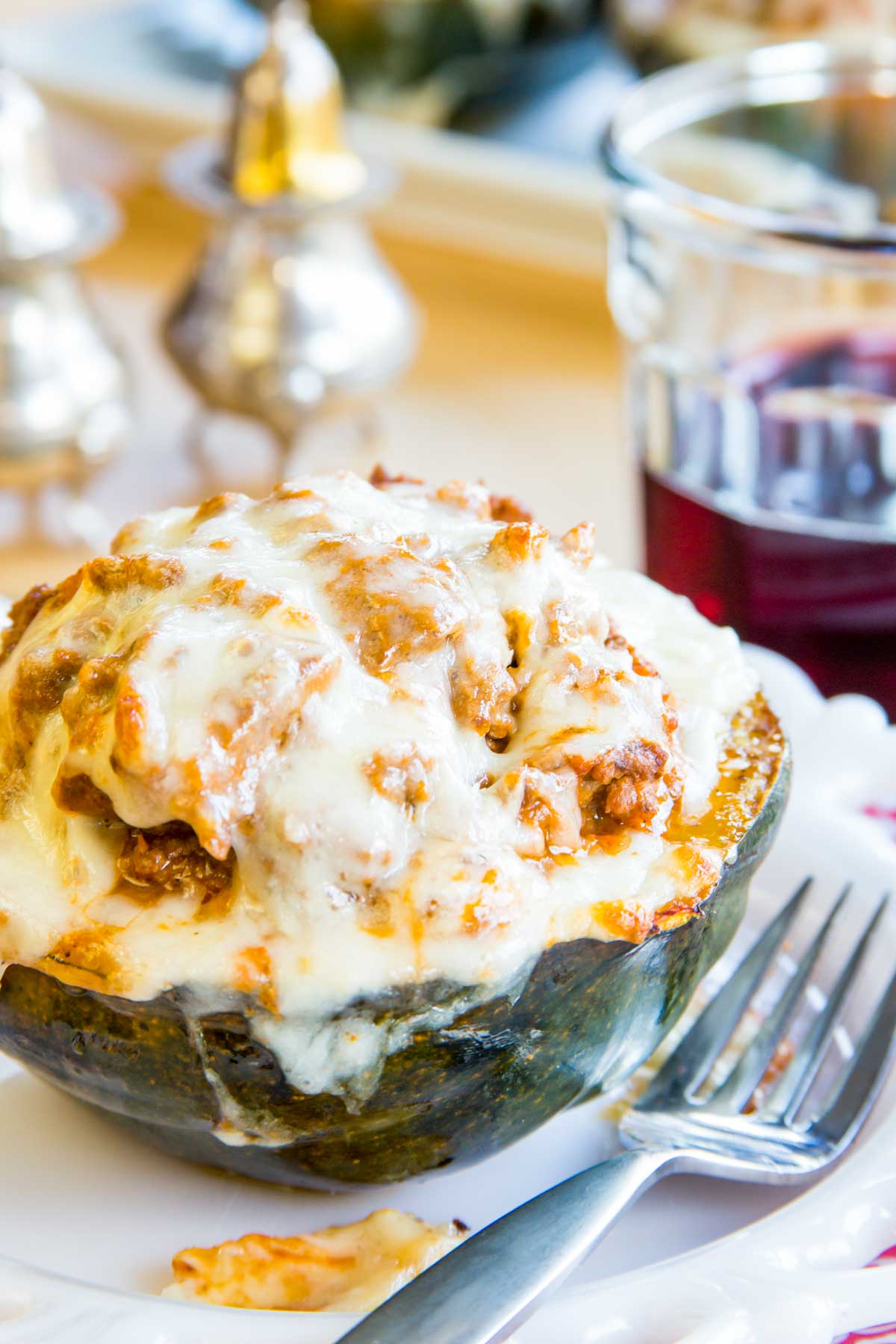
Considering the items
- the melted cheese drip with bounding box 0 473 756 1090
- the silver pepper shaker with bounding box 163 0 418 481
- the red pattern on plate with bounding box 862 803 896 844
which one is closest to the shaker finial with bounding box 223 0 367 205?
the silver pepper shaker with bounding box 163 0 418 481

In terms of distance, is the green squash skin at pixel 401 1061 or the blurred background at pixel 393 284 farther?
the blurred background at pixel 393 284

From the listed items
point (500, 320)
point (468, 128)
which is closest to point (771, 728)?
point (500, 320)

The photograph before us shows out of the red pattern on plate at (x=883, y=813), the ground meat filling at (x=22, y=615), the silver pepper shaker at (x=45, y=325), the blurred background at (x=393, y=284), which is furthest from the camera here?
the silver pepper shaker at (x=45, y=325)

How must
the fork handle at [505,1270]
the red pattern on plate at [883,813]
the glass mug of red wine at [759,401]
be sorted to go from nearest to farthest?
the fork handle at [505,1270] → the red pattern on plate at [883,813] → the glass mug of red wine at [759,401]

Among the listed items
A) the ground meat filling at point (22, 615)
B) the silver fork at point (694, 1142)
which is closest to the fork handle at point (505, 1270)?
the silver fork at point (694, 1142)

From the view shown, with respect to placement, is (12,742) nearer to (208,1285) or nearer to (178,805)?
(178,805)

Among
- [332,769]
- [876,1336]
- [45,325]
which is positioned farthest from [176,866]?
[45,325]

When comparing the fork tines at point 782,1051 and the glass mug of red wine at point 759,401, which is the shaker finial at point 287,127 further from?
the fork tines at point 782,1051
